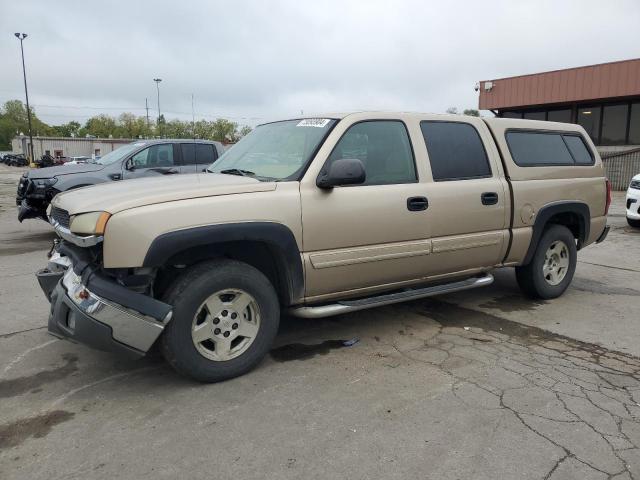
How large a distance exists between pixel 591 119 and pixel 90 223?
78.6 feet

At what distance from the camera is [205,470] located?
2.56 metres

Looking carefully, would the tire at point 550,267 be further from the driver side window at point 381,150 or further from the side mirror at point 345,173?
the side mirror at point 345,173

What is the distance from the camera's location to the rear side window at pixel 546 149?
511cm

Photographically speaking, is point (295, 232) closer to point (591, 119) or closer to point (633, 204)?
point (633, 204)

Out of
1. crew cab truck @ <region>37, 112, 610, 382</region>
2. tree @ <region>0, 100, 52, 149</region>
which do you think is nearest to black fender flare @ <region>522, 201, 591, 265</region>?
crew cab truck @ <region>37, 112, 610, 382</region>

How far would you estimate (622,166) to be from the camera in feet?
64.7

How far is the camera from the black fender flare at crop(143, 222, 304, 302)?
10.3 ft

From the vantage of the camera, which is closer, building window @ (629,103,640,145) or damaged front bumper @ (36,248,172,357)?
damaged front bumper @ (36,248,172,357)

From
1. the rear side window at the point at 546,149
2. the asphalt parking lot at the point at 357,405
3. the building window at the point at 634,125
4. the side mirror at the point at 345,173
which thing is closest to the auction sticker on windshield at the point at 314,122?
the side mirror at the point at 345,173

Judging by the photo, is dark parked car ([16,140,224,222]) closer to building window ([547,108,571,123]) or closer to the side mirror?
the side mirror

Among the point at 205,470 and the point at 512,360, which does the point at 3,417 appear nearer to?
the point at 205,470

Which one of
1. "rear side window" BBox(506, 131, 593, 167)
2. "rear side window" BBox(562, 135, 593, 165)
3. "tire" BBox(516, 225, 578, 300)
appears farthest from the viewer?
"rear side window" BBox(562, 135, 593, 165)

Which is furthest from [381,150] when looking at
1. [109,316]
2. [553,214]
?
[109,316]

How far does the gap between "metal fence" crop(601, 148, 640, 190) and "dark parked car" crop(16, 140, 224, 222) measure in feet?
51.3
